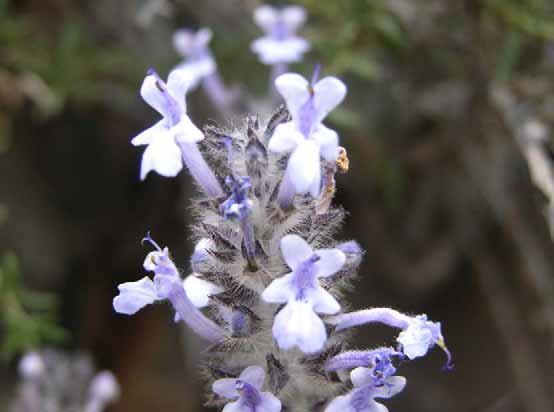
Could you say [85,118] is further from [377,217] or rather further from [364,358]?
[364,358]

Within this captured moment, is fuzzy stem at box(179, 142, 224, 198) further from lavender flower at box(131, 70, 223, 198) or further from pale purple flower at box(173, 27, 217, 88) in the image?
pale purple flower at box(173, 27, 217, 88)

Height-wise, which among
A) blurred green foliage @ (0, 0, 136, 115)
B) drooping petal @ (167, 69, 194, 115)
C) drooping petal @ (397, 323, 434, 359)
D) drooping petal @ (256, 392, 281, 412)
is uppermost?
blurred green foliage @ (0, 0, 136, 115)

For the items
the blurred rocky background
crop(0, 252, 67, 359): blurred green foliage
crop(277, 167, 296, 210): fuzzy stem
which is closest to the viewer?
crop(277, 167, 296, 210): fuzzy stem

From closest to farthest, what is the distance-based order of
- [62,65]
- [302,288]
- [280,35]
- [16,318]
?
1. [302,288]
2. [16,318]
3. [280,35]
4. [62,65]

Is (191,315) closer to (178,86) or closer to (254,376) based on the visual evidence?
(254,376)

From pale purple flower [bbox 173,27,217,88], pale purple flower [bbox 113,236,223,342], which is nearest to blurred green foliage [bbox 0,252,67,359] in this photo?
pale purple flower [bbox 173,27,217,88]

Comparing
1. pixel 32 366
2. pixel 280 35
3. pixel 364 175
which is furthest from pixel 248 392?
pixel 364 175
